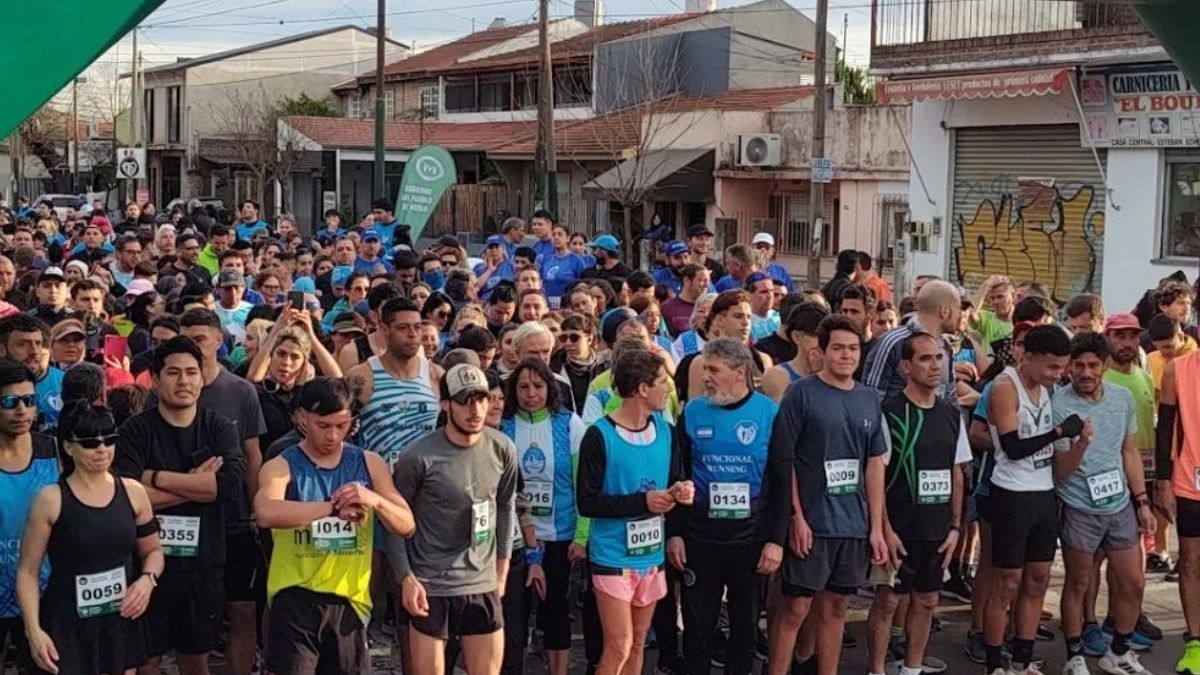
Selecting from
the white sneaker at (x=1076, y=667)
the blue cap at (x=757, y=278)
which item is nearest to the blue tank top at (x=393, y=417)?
the white sneaker at (x=1076, y=667)

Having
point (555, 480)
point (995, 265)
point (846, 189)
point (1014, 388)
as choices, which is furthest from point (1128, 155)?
point (555, 480)

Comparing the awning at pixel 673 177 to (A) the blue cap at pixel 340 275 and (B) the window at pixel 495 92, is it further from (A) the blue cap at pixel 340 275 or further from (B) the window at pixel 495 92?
(A) the blue cap at pixel 340 275

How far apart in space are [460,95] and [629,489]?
43.8 meters

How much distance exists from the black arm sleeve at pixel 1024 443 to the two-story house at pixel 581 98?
27271 mm

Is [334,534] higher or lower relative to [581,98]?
lower

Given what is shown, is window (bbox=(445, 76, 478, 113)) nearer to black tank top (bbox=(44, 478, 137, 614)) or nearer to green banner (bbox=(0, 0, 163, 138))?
black tank top (bbox=(44, 478, 137, 614))

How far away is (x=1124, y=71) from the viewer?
61.5 feet

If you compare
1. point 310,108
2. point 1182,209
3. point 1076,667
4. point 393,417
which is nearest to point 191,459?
point 393,417

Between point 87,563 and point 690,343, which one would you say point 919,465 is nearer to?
point 690,343

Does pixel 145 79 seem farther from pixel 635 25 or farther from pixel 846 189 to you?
pixel 846 189

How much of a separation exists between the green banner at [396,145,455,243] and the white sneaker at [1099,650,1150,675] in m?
12.4

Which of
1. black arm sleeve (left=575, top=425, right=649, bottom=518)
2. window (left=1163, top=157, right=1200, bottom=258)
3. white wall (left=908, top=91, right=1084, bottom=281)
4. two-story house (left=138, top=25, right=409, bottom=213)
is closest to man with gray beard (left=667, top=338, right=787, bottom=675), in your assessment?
black arm sleeve (left=575, top=425, right=649, bottom=518)

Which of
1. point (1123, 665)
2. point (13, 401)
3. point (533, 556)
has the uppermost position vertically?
point (13, 401)

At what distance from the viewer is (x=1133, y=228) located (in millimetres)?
18969
